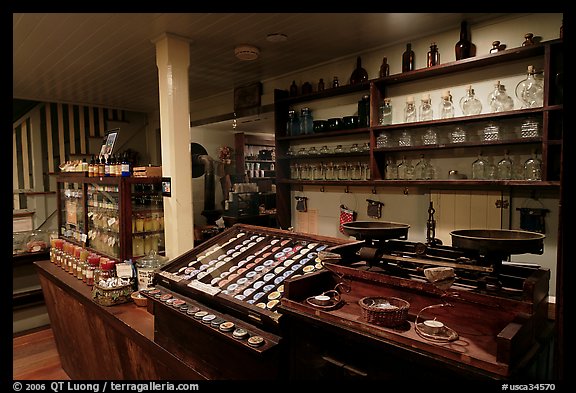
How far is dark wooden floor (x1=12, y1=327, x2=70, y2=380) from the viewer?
11.0 feet

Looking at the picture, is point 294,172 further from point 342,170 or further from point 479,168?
point 479,168

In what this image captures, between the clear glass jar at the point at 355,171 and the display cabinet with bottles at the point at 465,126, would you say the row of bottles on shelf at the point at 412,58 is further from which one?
the clear glass jar at the point at 355,171

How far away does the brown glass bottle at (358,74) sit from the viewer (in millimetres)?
3563

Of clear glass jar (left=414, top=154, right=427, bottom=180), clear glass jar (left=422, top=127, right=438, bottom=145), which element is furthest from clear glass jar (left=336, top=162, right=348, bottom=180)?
clear glass jar (left=422, top=127, right=438, bottom=145)

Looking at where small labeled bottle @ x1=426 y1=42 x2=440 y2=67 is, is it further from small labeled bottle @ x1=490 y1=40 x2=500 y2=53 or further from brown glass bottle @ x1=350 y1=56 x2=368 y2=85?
brown glass bottle @ x1=350 y1=56 x2=368 y2=85

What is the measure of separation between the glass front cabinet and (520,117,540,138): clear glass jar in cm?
292

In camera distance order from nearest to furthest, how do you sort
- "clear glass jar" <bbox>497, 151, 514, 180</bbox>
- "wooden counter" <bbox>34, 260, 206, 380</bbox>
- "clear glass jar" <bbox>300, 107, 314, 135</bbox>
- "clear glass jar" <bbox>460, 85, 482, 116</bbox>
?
"wooden counter" <bbox>34, 260, 206, 380</bbox> → "clear glass jar" <bbox>497, 151, 514, 180</bbox> → "clear glass jar" <bbox>460, 85, 482, 116</bbox> → "clear glass jar" <bbox>300, 107, 314, 135</bbox>

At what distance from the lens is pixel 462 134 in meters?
2.97

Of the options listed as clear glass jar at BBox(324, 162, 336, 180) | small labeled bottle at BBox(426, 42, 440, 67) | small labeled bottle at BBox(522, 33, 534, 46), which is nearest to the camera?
small labeled bottle at BBox(522, 33, 534, 46)

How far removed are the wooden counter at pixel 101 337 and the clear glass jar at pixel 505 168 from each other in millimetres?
2550

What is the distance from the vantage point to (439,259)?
1.33 m

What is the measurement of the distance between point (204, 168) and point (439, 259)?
6.02 meters

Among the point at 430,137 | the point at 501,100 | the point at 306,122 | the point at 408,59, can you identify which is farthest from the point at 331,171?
the point at 501,100

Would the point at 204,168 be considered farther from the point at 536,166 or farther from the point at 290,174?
the point at 536,166
